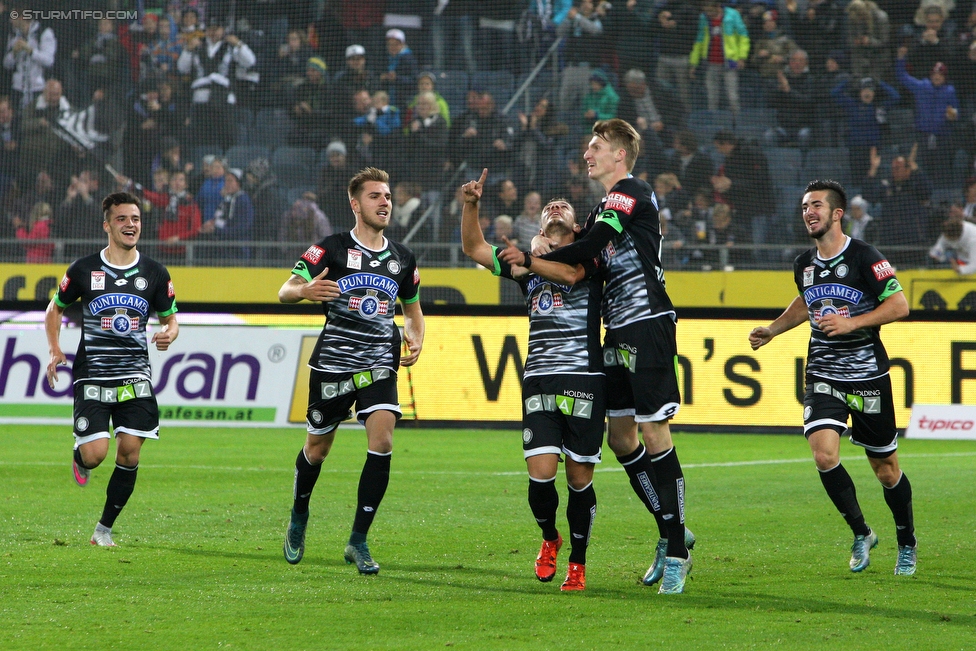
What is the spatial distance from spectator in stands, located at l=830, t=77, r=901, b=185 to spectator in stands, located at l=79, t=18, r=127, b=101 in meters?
12.1

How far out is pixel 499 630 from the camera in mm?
5074

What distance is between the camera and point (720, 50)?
20703 mm

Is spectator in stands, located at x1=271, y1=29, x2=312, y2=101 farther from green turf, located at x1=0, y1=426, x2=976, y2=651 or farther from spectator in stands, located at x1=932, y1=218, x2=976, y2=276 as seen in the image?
spectator in stands, located at x1=932, y1=218, x2=976, y2=276

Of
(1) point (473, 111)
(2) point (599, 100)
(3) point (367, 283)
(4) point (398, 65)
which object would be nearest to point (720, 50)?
(2) point (599, 100)

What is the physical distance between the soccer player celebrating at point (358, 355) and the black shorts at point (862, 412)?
236cm

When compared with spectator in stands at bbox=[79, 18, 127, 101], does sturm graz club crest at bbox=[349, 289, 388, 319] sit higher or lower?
lower

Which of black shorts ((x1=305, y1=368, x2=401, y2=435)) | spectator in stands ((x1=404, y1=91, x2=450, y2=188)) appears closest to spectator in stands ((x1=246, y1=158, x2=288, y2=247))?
spectator in stands ((x1=404, y1=91, x2=450, y2=188))

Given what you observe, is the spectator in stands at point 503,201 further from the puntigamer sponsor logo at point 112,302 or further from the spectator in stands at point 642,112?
the puntigamer sponsor logo at point 112,302

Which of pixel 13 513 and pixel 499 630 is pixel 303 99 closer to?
pixel 13 513

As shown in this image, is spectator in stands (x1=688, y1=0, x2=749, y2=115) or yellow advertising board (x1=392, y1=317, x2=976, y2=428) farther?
spectator in stands (x1=688, y1=0, x2=749, y2=115)

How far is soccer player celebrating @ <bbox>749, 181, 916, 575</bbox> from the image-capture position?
22.2 ft

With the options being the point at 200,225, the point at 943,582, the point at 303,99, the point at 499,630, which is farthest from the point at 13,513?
the point at 303,99

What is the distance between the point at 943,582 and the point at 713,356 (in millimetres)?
8727

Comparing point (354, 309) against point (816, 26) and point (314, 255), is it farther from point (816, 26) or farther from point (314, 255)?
point (816, 26)
